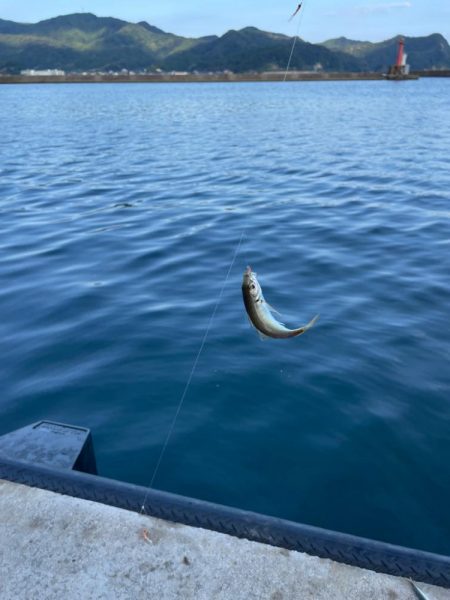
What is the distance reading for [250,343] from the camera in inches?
287

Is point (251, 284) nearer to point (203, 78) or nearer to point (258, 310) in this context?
point (258, 310)

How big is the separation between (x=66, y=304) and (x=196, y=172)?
1224 cm

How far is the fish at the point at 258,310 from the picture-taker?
11.0 feet

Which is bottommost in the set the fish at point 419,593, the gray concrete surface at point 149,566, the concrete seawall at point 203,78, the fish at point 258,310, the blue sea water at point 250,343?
the concrete seawall at point 203,78

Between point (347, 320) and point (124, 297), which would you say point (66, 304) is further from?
point (347, 320)

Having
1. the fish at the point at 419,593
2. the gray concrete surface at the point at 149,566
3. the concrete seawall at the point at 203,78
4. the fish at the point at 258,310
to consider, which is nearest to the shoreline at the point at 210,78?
the concrete seawall at the point at 203,78

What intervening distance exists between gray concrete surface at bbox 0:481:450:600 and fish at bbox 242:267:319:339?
1.25m

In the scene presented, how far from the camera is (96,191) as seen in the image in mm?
16734

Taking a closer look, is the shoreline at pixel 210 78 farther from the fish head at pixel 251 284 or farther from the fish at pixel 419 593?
the fish at pixel 419 593

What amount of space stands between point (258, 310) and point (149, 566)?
1580 millimetres

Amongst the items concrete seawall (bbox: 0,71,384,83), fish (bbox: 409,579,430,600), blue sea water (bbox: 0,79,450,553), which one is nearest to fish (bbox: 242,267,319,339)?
fish (bbox: 409,579,430,600)

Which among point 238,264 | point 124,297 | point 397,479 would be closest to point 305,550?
point 397,479

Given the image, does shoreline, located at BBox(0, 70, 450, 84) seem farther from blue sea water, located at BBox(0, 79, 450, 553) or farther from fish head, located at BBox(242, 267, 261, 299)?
fish head, located at BBox(242, 267, 261, 299)

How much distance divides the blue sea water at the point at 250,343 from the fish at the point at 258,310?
6.40 feet
